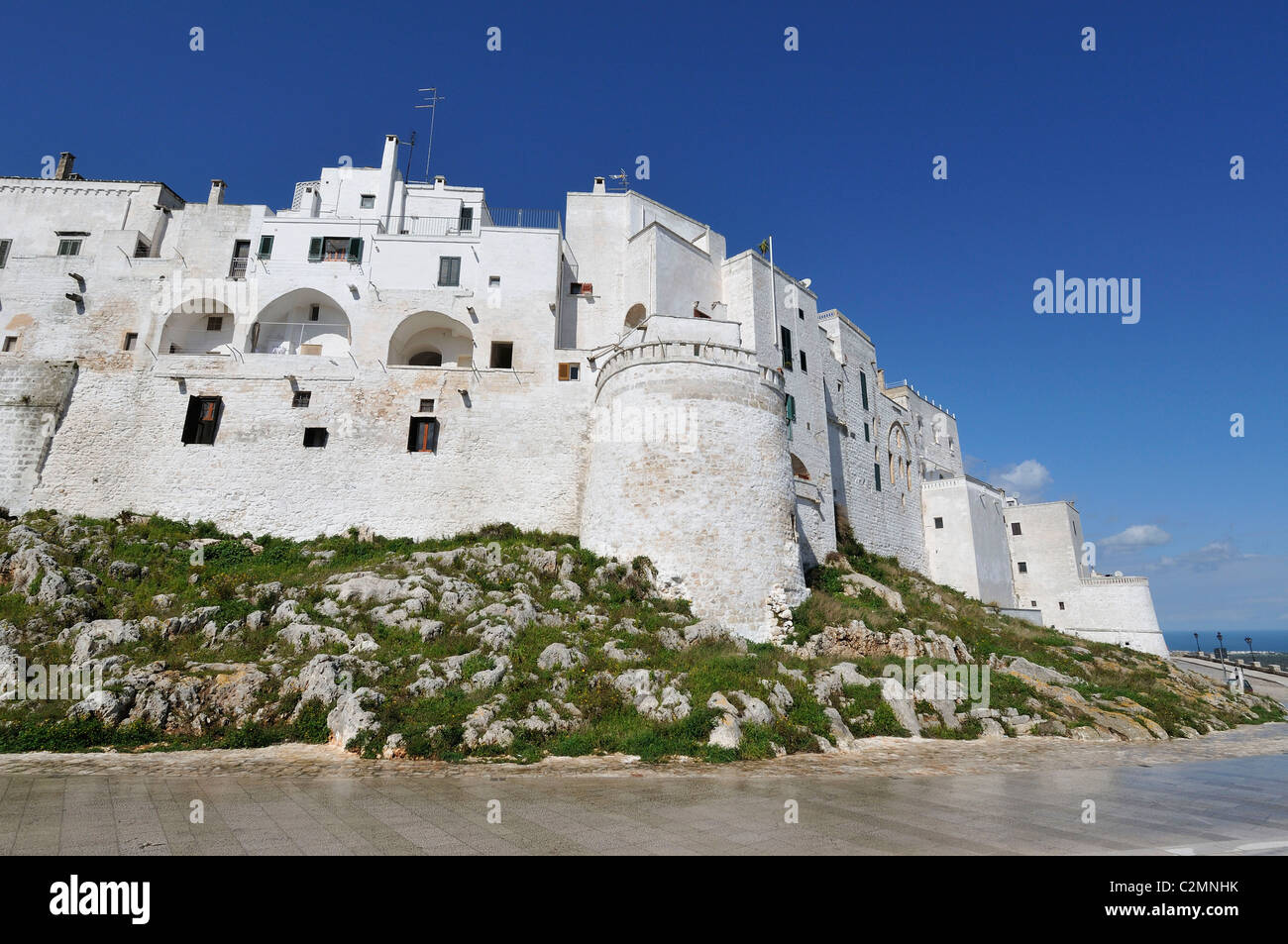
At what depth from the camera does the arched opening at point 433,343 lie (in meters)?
31.7

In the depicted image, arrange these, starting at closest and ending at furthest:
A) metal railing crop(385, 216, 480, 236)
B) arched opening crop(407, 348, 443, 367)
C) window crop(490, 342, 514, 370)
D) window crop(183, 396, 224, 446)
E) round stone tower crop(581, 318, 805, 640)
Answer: round stone tower crop(581, 318, 805, 640)
window crop(183, 396, 224, 446)
window crop(490, 342, 514, 370)
arched opening crop(407, 348, 443, 367)
metal railing crop(385, 216, 480, 236)

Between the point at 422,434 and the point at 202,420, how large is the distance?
10275mm

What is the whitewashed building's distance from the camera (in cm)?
2434

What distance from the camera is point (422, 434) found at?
95.5ft

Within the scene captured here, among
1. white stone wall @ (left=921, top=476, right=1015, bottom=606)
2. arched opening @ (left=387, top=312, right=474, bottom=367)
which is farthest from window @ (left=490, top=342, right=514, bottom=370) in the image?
white stone wall @ (left=921, top=476, right=1015, bottom=606)

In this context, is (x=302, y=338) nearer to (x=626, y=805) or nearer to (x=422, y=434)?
(x=422, y=434)

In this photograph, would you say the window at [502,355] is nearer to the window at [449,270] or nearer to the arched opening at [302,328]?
the window at [449,270]

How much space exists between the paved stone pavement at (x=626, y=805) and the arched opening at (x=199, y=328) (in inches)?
978

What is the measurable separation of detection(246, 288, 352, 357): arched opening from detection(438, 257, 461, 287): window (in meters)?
5.42

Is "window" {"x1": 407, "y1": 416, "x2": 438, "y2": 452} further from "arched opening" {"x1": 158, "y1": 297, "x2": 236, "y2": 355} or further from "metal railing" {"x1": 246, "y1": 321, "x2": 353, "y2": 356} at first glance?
"arched opening" {"x1": 158, "y1": 297, "x2": 236, "y2": 355}

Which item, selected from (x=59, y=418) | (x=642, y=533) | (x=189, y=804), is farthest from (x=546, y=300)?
(x=189, y=804)

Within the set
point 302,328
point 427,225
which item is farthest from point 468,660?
point 427,225

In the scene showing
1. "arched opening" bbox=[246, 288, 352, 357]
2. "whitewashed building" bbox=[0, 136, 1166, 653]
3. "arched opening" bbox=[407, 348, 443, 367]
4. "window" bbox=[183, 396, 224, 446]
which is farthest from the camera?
"arched opening" bbox=[407, 348, 443, 367]
